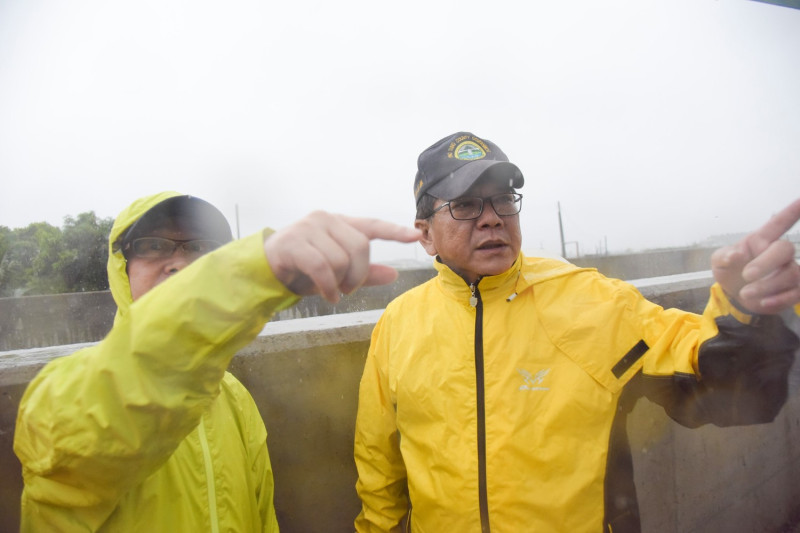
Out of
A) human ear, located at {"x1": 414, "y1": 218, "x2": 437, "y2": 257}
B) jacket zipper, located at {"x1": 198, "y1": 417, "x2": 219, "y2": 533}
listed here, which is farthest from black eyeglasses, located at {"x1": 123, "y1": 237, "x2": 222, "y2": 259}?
human ear, located at {"x1": 414, "y1": 218, "x2": 437, "y2": 257}

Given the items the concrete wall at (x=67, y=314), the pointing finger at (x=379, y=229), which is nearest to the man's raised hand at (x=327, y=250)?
the pointing finger at (x=379, y=229)

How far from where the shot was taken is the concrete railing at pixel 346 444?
76.6 inches

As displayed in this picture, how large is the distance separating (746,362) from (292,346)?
170 cm

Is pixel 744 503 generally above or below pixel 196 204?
below

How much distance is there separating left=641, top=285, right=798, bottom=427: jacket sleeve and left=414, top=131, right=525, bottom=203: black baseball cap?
2.85 ft

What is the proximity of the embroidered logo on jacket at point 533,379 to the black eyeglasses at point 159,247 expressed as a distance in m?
1.29

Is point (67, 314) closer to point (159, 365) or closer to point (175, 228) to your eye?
point (175, 228)

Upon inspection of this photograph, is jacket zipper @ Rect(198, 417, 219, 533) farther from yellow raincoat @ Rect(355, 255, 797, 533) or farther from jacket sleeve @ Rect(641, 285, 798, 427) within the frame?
jacket sleeve @ Rect(641, 285, 798, 427)

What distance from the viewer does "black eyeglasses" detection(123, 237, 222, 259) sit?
4.94ft

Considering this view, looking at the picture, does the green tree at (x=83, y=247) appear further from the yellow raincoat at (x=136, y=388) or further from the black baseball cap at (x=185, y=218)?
the yellow raincoat at (x=136, y=388)

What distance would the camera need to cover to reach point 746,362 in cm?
133

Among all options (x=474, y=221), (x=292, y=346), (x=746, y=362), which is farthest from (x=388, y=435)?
(x=746, y=362)

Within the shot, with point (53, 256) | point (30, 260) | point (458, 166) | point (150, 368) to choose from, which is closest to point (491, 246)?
point (458, 166)

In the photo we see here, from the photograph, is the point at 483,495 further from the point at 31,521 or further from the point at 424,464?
the point at 31,521
